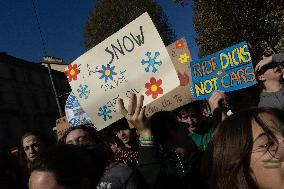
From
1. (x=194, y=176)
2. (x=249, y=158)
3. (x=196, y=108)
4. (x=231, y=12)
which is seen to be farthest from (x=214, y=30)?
(x=249, y=158)

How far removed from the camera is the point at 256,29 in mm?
17703

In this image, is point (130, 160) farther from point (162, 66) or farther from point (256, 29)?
point (256, 29)

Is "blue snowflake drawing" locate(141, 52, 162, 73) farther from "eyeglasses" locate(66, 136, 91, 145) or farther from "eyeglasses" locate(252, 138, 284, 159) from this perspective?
"eyeglasses" locate(252, 138, 284, 159)

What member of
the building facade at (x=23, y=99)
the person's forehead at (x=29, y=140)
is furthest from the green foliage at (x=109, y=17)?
the person's forehead at (x=29, y=140)

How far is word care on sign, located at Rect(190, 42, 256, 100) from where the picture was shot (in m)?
5.41

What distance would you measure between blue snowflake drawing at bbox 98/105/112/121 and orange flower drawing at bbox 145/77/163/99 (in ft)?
1.47

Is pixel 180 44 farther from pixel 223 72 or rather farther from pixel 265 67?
pixel 265 67

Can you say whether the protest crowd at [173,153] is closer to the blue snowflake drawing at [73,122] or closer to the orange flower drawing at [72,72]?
the orange flower drawing at [72,72]

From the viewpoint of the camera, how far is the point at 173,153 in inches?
114

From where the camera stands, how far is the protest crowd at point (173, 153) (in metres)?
1.58

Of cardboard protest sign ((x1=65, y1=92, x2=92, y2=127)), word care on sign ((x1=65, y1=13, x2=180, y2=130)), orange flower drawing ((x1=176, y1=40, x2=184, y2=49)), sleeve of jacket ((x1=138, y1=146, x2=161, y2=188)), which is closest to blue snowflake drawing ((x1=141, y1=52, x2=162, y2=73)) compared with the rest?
word care on sign ((x1=65, y1=13, x2=180, y2=130))

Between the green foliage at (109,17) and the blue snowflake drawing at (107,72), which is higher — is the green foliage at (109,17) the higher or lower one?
the higher one

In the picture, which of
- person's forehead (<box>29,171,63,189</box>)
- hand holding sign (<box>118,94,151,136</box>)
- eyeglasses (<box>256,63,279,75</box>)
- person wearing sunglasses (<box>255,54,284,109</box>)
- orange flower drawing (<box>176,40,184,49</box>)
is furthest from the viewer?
orange flower drawing (<box>176,40,184,49</box>)

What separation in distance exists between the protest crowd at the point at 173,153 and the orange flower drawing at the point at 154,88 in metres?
0.32
